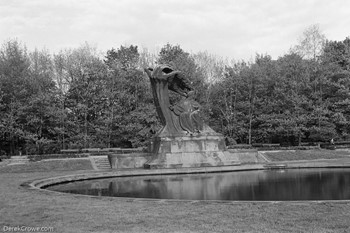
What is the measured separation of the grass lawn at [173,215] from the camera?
25.9ft

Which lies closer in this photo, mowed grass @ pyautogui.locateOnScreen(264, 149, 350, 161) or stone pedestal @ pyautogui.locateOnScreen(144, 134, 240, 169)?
stone pedestal @ pyautogui.locateOnScreen(144, 134, 240, 169)

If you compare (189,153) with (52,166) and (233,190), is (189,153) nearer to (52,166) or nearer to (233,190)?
(52,166)

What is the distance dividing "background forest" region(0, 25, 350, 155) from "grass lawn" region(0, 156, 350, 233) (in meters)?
32.4

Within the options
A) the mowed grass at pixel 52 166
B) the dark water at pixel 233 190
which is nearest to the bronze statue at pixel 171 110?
the mowed grass at pixel 52 166

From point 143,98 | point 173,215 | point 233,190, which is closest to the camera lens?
point 173,215

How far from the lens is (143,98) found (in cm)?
4834

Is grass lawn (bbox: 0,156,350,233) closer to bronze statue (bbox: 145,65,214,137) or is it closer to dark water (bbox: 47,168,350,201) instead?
dark water (bbox: 47,168,350,201)

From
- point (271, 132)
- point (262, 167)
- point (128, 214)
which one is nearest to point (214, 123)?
point (271, 132)

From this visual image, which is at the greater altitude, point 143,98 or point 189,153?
point 143,98

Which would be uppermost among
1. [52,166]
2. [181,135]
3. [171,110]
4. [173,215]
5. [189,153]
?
[171,110]

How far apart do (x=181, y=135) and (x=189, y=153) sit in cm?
136

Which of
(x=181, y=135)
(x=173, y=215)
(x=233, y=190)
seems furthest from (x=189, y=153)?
(x=173, y=215)

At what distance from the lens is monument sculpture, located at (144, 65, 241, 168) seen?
2703 cm

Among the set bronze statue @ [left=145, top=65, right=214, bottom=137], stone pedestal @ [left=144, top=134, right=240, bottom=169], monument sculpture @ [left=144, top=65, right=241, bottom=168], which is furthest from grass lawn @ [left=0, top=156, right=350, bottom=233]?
bronze statue @ [left=145, top=65, right=214, bottom=137]
